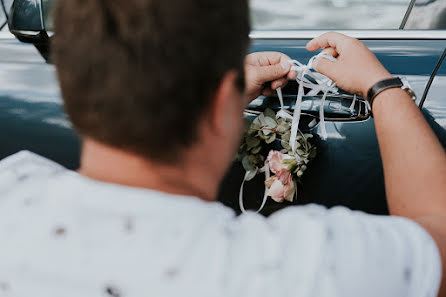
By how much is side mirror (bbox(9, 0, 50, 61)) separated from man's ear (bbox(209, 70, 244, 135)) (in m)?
1.46

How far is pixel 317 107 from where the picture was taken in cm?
164

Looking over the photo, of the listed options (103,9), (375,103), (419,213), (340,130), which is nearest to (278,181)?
(340,130)

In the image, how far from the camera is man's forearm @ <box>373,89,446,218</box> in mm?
999

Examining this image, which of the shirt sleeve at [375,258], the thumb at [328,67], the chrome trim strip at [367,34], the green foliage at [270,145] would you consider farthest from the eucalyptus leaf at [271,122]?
the shirt sleeve at [375,258]

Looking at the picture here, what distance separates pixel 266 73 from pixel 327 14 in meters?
0.71

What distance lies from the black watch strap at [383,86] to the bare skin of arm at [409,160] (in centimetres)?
1

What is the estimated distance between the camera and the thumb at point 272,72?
4.82 feet

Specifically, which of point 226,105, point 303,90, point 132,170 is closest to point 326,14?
point 303,90

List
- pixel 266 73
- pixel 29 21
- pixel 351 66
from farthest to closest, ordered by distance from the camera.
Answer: pixel 29 21
pixel 266 73
pixel 351 66

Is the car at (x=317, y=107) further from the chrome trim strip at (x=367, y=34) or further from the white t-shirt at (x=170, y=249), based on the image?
the white t-shirt at (x=170, y=249)

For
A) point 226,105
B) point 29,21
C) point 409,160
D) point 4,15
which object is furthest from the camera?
point 4,15

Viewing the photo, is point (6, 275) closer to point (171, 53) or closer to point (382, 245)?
point (171, 53)

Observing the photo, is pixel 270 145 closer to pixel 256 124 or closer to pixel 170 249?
pixel 256 124

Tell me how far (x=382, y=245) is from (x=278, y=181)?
0.88m
